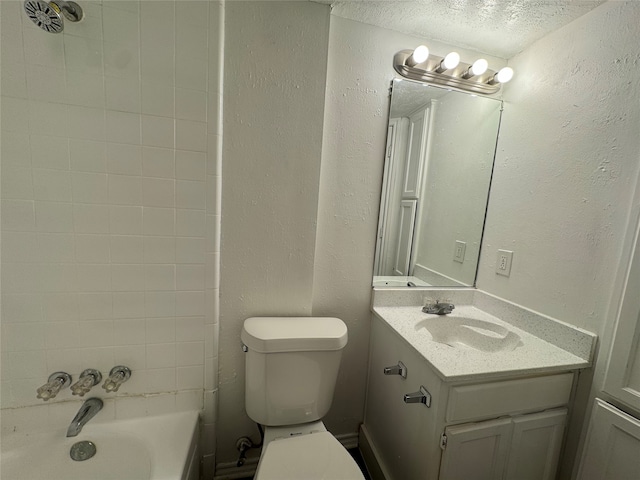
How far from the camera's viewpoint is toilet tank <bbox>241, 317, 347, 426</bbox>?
1024mm

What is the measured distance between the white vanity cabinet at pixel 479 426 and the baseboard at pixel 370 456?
0.09 m

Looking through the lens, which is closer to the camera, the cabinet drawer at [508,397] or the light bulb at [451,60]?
the cabinet drawer at [508,397]

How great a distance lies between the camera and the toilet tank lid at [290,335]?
3.31ft

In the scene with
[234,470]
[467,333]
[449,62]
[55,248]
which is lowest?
[234,470]

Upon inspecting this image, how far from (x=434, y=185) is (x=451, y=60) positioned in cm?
56

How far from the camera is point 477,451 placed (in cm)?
Answer: 93

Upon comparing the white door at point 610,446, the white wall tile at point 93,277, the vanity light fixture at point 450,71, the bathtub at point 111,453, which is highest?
the vanity light fixture at point 450,71

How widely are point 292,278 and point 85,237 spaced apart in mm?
788

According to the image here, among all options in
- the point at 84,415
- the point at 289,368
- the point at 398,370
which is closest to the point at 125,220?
the point at 84,415

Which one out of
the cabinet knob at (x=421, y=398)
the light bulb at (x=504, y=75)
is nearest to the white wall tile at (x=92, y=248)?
the cabinet knob at (x=421, y=398)

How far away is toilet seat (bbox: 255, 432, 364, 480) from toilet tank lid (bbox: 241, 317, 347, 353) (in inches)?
13.2

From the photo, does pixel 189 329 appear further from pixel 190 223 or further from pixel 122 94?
pixel 122 94

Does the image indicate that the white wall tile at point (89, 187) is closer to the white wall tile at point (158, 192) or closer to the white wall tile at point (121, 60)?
the white wall tile at point (158, 192)

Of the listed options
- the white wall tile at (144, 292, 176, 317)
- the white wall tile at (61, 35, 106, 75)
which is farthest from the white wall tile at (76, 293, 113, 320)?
the white wall tile at (61, 35, 106, 75)
